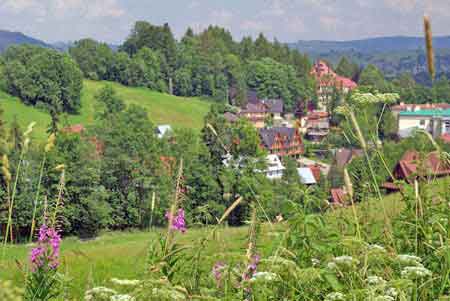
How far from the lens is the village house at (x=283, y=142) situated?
248 ft

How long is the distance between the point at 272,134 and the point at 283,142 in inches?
122

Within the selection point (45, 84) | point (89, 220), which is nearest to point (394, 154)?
point (89, 220)

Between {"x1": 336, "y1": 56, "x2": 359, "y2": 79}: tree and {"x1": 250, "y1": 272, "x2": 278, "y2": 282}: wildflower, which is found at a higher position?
{"x1": 336, "y1": 56, "x2": 359, "y2": 79}: tree

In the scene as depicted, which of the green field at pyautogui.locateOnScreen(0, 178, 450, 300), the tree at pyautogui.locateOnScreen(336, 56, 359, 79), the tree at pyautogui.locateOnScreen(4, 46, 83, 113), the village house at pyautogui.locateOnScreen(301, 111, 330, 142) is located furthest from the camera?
the tree at pyautogui.locateOnScreen(336, 56, 359, 79)

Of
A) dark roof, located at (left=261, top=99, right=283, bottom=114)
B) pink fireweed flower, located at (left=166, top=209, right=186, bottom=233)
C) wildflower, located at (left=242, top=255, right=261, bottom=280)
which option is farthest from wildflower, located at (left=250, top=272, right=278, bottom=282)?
dark roof, located at (left=261, top=99, right=283, bottom=114)

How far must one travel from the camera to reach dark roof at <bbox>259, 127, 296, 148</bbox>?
76688 millimetres

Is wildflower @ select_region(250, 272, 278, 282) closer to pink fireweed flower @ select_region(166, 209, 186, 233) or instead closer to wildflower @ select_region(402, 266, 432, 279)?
wildflower @ select_region(402, 266, 432, 279)

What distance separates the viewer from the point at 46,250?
297 centimetres

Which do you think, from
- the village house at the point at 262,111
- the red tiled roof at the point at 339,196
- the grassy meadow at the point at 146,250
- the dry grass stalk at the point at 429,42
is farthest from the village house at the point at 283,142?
the dry grass stalk at the point at 429,42

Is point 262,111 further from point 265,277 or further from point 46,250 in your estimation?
point 265,277

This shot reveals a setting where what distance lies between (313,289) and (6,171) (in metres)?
1.22

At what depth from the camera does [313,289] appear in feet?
7.63

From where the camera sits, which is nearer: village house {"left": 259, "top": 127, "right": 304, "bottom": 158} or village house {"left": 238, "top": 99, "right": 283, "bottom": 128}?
village house {"left": 259, "top": 127, "right": 304, "bottom": 158}

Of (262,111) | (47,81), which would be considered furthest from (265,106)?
(47,81)
